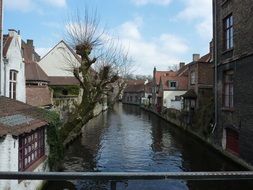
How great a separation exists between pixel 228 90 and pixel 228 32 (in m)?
3.18

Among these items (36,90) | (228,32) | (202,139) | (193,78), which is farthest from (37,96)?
(193,78)

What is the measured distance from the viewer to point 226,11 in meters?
19.4

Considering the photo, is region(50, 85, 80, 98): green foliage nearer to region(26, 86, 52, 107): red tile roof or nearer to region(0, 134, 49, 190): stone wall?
region(26, 86, 52, 107): red tile roof

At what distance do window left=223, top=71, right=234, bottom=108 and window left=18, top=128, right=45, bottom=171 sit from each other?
10.1 m

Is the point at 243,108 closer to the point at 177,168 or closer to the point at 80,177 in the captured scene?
the point at 177,168

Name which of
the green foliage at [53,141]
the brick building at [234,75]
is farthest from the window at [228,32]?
the green foliage at [53,141]

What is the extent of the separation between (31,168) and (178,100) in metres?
40.3

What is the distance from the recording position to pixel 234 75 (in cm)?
1769

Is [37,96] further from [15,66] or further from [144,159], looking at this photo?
[144,159]

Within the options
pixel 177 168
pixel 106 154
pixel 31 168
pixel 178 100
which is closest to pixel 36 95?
pixel 106 154

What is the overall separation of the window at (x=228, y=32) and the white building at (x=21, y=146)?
11.0 m

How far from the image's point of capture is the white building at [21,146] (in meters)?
8.86

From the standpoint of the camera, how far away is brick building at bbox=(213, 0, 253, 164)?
1573 centimetres

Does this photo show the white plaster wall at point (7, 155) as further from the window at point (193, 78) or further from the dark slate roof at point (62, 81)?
the dark slate roof at point (62, 81)
